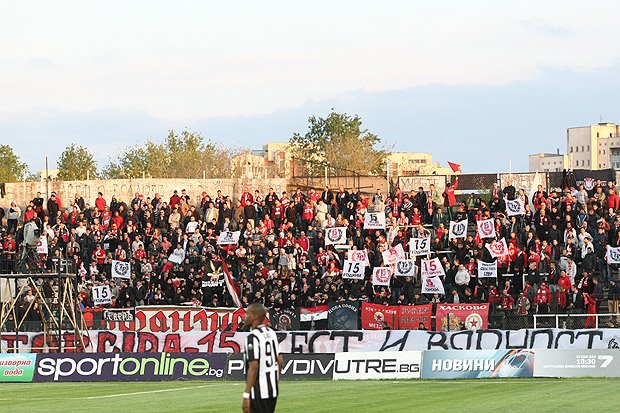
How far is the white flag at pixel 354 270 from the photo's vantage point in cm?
4419

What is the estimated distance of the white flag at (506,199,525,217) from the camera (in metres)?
45.5

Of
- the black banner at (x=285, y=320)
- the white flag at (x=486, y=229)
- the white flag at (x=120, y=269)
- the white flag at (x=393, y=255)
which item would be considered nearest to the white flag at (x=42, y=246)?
the white flag at (x=120, y=269)

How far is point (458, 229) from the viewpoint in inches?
A: 1795

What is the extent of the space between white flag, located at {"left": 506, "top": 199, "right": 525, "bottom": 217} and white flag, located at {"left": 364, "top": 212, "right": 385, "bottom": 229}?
16.0ft

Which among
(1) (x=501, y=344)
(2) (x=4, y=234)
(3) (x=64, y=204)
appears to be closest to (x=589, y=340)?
(1) (x=501, y=344)

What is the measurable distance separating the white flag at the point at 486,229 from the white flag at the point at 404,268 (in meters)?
2.84

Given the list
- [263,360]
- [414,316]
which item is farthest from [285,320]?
[263,360]

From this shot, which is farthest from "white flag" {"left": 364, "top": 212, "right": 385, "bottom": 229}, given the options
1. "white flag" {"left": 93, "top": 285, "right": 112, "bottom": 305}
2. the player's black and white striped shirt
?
the player's black and white striped shirt

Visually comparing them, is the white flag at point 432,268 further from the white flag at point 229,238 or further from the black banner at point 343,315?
the white flag at point 229,238

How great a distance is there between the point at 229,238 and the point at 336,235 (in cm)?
458

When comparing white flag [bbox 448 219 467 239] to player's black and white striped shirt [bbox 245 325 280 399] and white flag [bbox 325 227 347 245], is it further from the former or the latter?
player's black and white striped shirt [bbox 245 325 280 399]

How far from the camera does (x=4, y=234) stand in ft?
170

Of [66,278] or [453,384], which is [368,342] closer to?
[453,384]

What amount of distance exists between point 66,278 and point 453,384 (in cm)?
1675
